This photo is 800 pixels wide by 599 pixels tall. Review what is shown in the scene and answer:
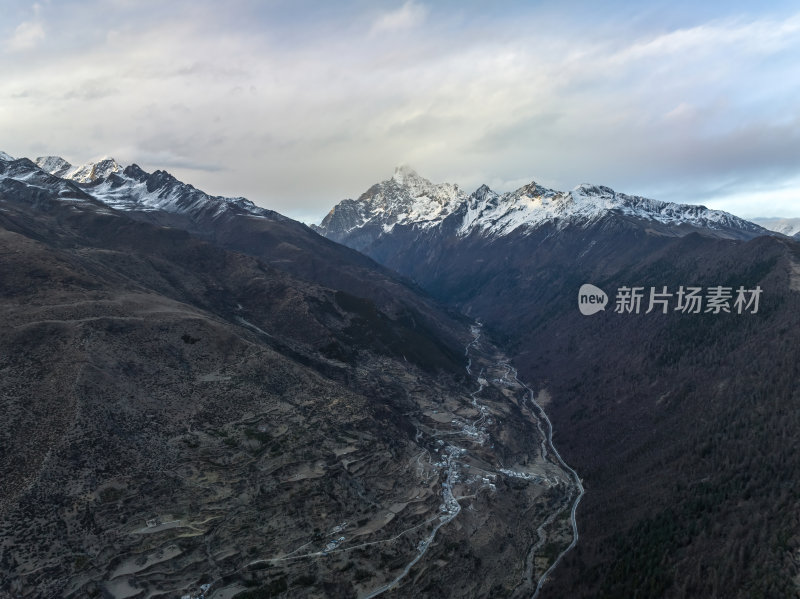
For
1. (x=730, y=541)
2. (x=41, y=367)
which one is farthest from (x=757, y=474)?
(x=41, y=367)

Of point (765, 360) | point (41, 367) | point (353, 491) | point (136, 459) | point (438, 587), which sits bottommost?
point (438, 587)

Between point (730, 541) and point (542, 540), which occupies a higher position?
point (730, 541)

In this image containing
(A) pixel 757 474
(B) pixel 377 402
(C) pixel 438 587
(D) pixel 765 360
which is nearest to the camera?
(C) pixel 438 587

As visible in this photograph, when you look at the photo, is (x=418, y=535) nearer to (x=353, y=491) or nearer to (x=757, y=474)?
(x=353, y=491)

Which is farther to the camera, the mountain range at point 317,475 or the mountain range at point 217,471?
the mountain range at point 317,475

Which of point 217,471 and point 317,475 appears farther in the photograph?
point 317,475

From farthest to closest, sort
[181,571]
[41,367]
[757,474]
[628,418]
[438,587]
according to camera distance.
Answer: [628,418] < [757,474] < [41,367] < [438,587] < [181,571]

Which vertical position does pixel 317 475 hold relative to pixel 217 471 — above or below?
below

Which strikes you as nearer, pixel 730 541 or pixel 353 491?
pixel 730 541

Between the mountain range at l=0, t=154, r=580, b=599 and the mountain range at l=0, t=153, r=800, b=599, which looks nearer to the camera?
the mountain range at l=0, t=154, r=580, b=599
